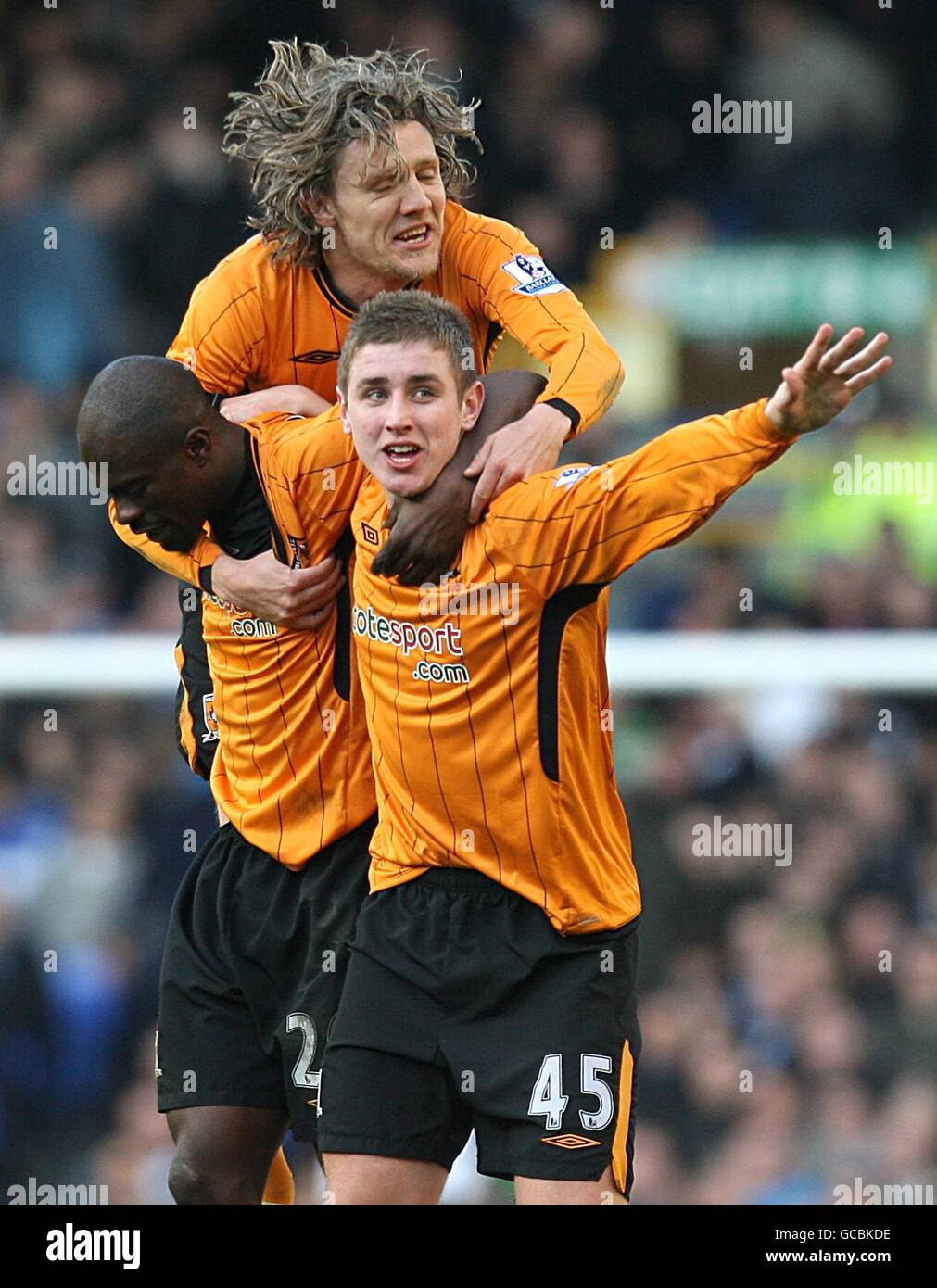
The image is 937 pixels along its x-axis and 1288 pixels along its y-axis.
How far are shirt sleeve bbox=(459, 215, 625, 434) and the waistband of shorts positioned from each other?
79 centimetres

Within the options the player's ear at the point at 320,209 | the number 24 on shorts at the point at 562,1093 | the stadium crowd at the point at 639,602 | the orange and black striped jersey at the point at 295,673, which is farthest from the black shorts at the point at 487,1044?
the stadium crowd at the point at 639,602

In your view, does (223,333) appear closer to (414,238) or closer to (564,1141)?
(414,238)

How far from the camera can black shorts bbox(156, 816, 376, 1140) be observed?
3746mm

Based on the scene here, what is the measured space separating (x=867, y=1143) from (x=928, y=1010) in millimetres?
Result: 567

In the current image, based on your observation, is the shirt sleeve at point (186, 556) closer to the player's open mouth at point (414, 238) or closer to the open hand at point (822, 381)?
the player's open mouth at point (414, 238)

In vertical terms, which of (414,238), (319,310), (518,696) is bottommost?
(518,696)

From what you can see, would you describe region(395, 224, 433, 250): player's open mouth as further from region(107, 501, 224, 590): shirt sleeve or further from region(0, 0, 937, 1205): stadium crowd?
region(0, 0, 937, 1205): stadium crowd

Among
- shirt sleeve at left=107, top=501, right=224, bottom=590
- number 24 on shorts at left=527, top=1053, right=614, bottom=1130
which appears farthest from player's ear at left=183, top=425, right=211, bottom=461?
number 24 on shorts at left=527, top=1053, right=614, bottom=1130

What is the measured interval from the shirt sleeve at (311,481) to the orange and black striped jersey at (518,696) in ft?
0.55

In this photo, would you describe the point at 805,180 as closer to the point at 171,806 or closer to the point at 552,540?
the point at 171,806

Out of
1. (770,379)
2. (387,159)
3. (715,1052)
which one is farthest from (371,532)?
(770,379)

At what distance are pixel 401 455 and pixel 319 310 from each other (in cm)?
70

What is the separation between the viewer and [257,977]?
3848mm

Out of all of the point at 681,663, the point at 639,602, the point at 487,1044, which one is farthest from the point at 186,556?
the point at 639,602
